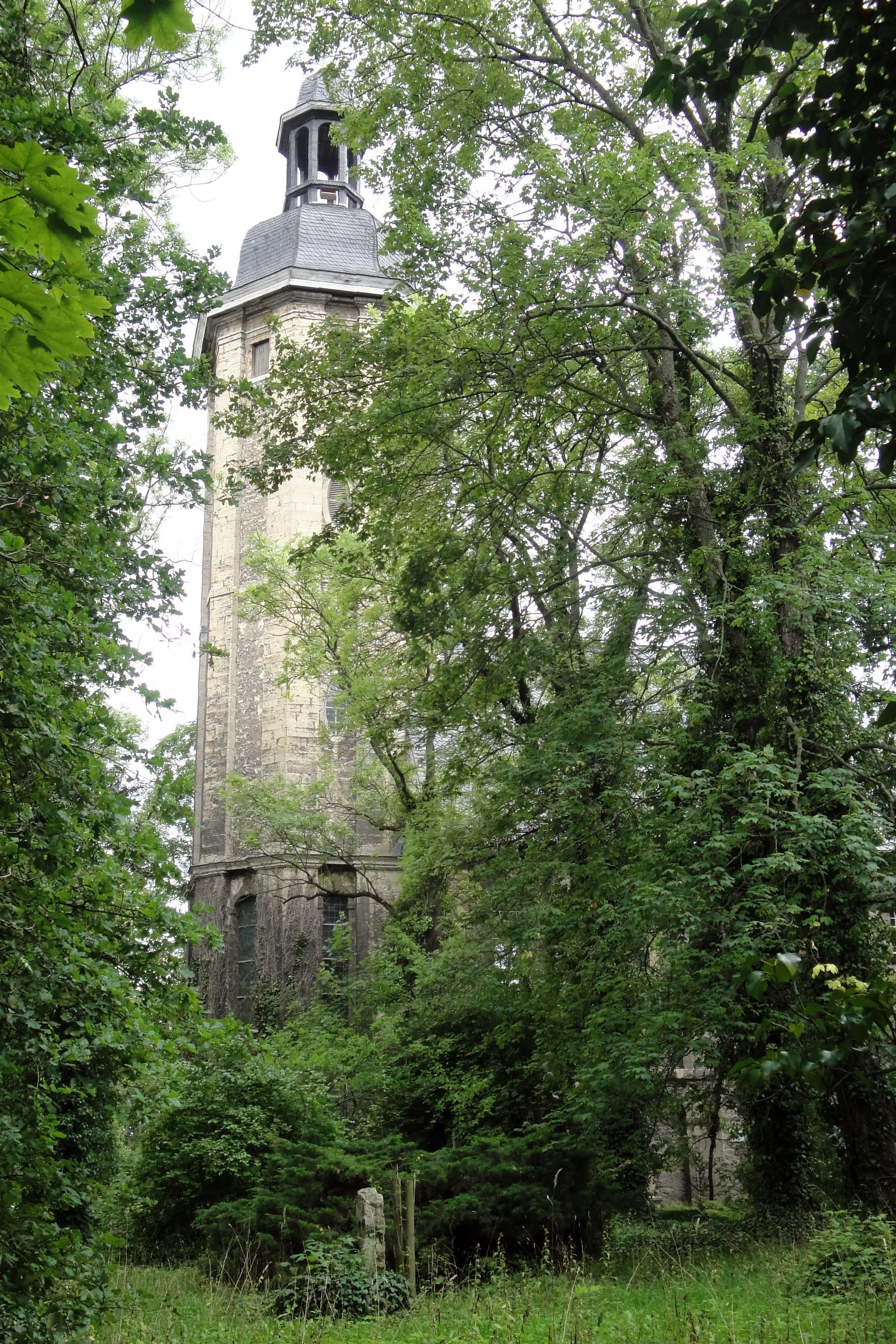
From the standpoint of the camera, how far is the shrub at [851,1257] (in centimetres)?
710

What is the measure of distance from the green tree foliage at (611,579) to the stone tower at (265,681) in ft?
29.2

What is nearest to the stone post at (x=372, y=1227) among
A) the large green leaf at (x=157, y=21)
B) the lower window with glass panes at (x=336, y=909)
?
the large green leaf at (x=157, y=21)

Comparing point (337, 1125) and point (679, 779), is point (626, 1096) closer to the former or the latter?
point (679, 779)

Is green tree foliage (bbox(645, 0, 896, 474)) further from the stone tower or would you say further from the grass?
the stone tower

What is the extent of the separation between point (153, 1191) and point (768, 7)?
1561 cm

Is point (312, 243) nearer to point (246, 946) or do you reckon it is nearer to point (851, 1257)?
point (246, 946)

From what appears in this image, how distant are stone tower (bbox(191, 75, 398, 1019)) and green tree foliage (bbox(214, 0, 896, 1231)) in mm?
8899

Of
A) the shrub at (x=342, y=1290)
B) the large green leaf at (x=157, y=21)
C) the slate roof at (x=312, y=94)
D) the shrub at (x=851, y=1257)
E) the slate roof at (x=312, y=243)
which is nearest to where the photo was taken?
the large green leaf at (x=157, y=21)

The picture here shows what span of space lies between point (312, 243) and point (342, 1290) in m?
30.7

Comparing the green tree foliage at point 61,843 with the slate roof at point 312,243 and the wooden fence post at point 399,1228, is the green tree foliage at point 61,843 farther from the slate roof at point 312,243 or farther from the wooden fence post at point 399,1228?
the slate roof at point 312,243

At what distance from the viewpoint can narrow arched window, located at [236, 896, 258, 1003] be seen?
2753cm

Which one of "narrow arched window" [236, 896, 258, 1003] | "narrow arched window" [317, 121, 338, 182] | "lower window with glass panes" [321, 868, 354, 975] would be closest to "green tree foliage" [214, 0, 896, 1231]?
"lower window with glass panes" [321, 868, 354, 975]

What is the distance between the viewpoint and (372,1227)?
11.0 m

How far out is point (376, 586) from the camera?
22.5 metres
